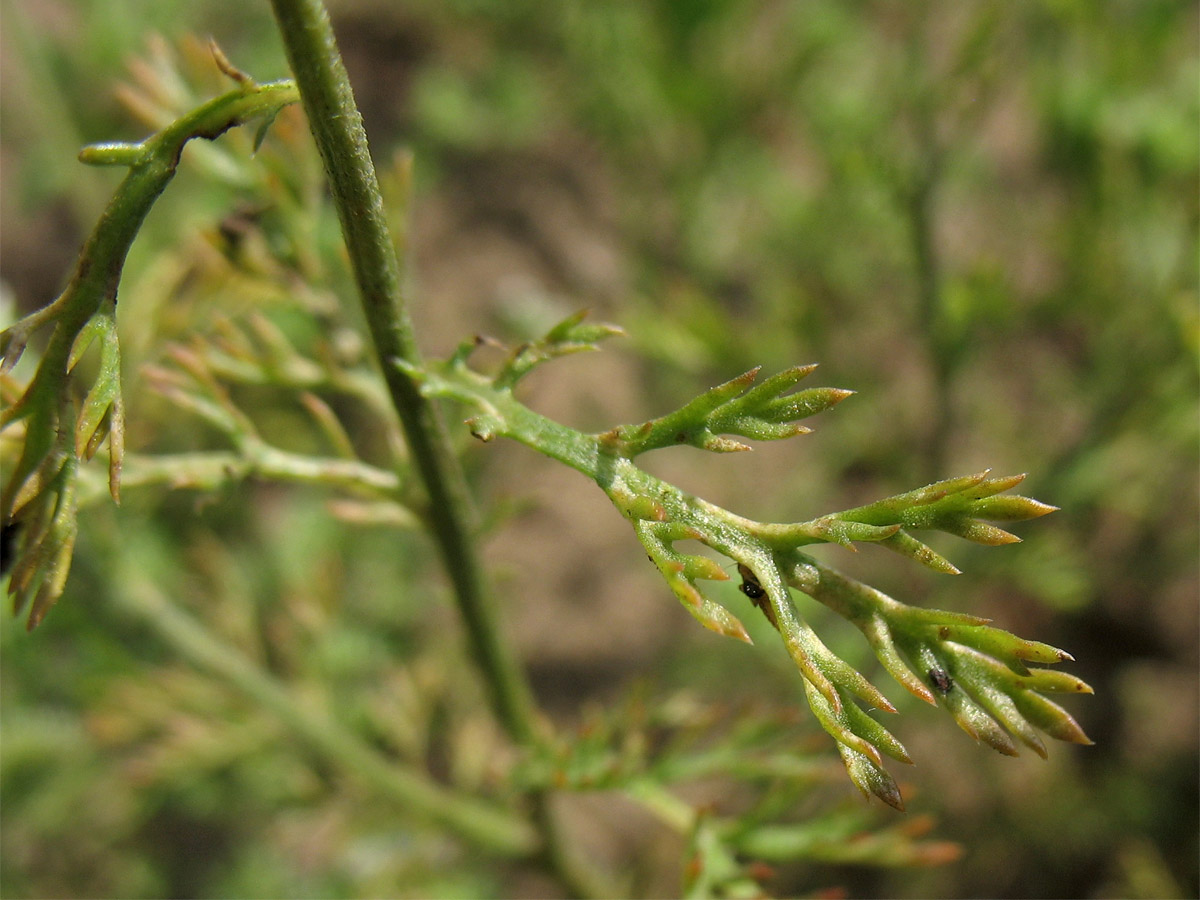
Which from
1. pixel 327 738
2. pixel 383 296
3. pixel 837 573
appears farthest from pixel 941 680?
pixel 327 738

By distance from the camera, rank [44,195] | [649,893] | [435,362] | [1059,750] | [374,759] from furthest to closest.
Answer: [44,195], [1059,750], [649,893], [374,759], [435,362]

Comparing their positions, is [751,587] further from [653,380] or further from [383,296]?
[653,380]

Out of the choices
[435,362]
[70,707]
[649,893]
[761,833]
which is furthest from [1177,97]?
[70,707]

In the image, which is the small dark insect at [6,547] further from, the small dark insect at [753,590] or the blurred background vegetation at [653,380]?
the small dark insect at [753,590]

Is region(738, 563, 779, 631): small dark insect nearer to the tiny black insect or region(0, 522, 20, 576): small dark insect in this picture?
the tiny black insect

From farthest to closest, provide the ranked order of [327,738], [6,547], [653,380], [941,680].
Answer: [653,380], [327,738], [6,547], [941,680]

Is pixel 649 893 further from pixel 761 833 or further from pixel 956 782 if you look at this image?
pixel 761 833

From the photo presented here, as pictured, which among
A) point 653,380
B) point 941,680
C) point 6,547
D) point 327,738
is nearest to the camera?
point 941,680
